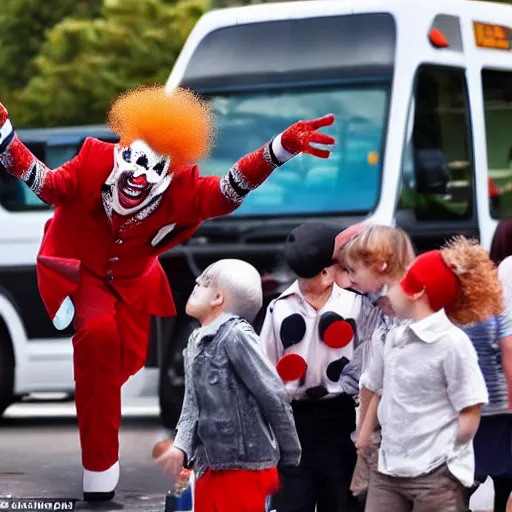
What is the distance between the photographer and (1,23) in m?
32.1

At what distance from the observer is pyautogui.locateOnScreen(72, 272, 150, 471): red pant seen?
775cm

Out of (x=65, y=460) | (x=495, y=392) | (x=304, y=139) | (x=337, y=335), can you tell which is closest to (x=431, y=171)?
(x=65, y=460)

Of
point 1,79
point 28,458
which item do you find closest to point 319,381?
point 28,458

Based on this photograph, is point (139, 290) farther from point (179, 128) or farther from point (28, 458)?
point (28, 458)

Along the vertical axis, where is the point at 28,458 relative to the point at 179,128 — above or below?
below

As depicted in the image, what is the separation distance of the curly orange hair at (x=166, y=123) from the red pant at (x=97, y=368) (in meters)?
0.69

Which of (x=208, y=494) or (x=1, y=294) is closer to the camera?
(x=208, y=494)

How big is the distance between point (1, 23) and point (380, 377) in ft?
89.5

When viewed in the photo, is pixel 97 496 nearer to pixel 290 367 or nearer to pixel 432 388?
pixel 290 367

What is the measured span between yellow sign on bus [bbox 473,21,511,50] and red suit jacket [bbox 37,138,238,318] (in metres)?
3.58

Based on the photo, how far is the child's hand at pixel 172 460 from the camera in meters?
5.61

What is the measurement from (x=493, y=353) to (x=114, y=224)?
1.93m

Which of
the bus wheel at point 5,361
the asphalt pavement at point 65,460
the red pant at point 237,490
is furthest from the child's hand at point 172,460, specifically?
the bus wheel at point 5,361

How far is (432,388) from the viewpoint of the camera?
17.7 ft
